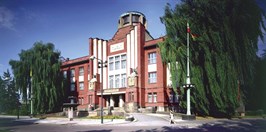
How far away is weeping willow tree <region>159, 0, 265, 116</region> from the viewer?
2120 centimetres

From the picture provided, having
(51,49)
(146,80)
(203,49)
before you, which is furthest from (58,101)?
(203,49)

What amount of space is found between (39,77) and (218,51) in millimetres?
30684

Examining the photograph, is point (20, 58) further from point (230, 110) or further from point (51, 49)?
point (230, 110)

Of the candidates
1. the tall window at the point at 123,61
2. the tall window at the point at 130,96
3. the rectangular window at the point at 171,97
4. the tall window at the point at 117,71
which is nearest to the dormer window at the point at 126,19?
the tall window at the point at 117,71

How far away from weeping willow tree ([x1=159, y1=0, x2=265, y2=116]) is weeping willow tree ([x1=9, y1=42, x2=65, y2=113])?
24.8 meters

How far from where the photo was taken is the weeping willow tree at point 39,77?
3912 centimetres

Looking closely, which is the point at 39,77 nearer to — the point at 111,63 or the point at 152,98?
the point at 111,63

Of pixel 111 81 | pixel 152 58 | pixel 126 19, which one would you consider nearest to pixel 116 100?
pixel 111 81

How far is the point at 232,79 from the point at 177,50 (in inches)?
246

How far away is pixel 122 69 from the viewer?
4006cm

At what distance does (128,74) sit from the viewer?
38.5 meters

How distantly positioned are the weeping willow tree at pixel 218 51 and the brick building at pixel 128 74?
10577 mm

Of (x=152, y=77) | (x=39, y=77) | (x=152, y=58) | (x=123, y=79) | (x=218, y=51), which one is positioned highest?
(x=152, y=58)

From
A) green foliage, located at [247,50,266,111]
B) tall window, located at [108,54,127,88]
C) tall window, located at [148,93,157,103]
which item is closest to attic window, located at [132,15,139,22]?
tall window, located at [108,54,127,88]
